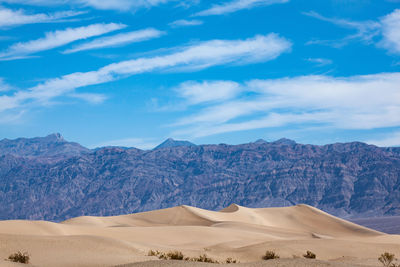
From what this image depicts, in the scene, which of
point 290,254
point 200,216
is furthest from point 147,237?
point 200,216

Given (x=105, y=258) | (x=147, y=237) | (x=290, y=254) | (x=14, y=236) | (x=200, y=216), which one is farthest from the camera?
(x=200, y=216)

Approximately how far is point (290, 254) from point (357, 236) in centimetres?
3974

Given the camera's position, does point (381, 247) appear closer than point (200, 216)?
Yes

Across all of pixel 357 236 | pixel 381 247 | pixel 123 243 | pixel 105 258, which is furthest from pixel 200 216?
pixel 105 258

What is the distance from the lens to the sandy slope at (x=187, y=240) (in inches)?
957

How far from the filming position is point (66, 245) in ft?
84.5

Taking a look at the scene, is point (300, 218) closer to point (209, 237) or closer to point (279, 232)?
point (279, 232)

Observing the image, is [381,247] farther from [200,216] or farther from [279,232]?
[200,216]

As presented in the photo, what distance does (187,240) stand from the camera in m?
45.7

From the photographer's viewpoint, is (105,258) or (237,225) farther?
(237,225)

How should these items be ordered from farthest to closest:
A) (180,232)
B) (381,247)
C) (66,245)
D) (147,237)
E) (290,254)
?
1. (180,232)
2. (147,237)
3. (381,247)
4. (290,254)
5. (66,245)

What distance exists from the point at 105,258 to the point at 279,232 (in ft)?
134

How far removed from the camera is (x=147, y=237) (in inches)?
1783

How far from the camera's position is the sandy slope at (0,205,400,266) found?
24312 millimetres
